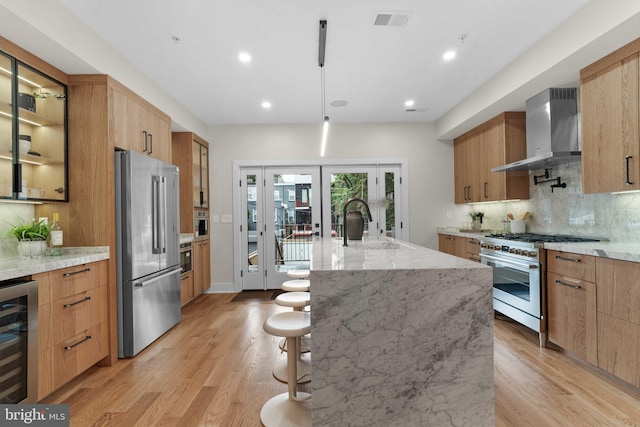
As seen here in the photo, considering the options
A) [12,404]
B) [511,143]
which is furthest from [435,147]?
[12,404]

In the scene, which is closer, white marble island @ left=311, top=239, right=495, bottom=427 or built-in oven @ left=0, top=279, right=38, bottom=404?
white marble island @ left=311, top=239, right=495, bottom=427

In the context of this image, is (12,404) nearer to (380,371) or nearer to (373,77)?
(380,371)

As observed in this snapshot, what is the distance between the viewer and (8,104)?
87.9 inches

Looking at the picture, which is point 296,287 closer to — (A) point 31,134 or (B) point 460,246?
(A) point 31,134

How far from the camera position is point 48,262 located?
2131mm

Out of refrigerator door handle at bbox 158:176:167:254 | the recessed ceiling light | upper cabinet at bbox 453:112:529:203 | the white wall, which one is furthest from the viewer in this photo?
the white wall

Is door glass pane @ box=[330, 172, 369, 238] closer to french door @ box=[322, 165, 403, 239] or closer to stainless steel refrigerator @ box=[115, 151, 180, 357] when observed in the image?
french door @ box=[322, 165, 403, 239]

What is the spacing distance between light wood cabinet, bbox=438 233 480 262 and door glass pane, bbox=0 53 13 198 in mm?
4464

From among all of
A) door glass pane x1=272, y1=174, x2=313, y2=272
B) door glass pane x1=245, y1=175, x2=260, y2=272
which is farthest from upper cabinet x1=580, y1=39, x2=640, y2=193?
door glass pane x1=245, y1=175, x2=260, y2=272

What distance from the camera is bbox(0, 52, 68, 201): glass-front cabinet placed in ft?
7.36

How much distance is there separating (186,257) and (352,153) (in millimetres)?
2937

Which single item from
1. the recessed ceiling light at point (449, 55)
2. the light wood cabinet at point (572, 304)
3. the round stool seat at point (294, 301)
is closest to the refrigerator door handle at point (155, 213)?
the round stool seat at point (294, 301)

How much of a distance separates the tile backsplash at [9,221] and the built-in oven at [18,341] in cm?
84

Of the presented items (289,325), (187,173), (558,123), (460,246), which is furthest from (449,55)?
(187,173)
